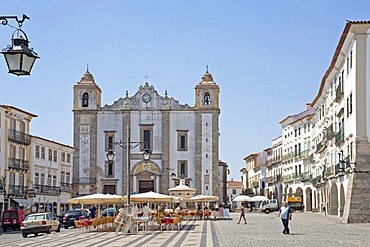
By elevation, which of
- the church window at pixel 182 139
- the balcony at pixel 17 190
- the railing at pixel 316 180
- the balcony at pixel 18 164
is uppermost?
the church window at pixel 182 139

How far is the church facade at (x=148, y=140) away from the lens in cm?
7188

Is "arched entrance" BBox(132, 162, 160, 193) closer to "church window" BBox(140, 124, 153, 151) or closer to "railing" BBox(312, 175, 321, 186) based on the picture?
"church window" BBox(140, 124, 153, 151)

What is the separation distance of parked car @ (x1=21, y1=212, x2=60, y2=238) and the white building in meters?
22.7

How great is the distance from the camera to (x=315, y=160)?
6494cm

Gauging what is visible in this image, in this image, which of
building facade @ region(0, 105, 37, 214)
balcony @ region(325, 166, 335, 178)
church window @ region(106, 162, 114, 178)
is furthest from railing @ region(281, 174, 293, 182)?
building facade @ region(0, 105, 37, 214)

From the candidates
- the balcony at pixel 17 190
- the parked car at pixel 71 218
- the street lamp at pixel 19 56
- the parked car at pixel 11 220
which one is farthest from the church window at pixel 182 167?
the street lamp at pixel 19 56

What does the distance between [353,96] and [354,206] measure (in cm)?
584

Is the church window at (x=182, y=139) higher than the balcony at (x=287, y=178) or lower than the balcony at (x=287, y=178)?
higher

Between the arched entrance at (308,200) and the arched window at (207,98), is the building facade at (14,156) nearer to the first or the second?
the arched window at (207,98)

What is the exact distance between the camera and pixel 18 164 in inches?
2098

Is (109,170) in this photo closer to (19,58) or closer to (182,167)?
(182,167)

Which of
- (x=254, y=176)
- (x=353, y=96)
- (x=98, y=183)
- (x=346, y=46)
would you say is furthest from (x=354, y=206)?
(x=254, y=176)

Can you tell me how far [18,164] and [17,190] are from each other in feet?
6.67

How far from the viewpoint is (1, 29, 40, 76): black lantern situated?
25.2ft
